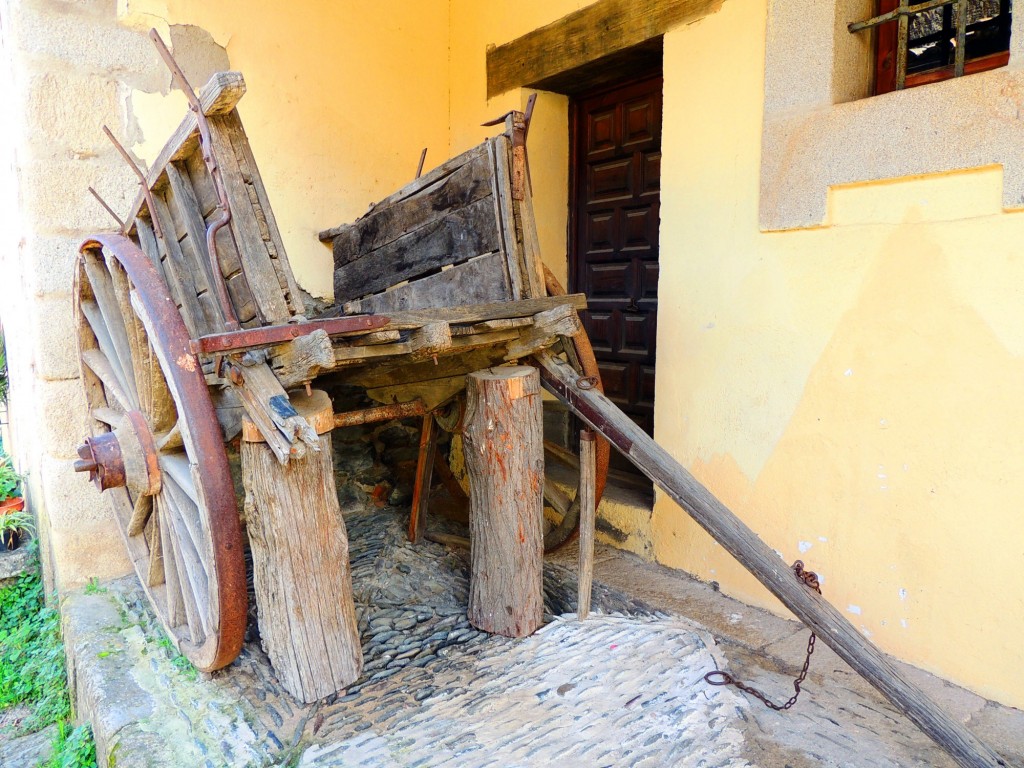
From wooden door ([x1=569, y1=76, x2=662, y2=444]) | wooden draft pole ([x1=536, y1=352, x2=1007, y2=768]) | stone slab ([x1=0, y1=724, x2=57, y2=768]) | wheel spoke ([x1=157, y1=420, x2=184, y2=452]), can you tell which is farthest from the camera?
wooden door ([x1=569, y1=76, x2=662, y2=444])

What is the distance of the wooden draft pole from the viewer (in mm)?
1595

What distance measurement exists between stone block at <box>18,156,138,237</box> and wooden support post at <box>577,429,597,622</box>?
7.07 feet

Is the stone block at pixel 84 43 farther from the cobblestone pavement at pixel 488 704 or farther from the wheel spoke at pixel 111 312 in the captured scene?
the cobblestone pavement at pixel 488 704

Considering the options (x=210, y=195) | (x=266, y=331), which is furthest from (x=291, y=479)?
(x=210, y=195)

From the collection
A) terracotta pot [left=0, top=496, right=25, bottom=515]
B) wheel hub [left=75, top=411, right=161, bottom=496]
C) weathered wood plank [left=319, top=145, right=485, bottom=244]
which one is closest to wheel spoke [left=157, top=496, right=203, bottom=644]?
wheel hub [left=75, top=411, right=161, bottom=496]

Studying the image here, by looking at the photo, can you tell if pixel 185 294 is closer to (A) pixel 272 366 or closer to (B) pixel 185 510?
(A) pixel 272 366

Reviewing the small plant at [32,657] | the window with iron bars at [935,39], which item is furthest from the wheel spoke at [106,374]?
the window with iron bars at [935,39]

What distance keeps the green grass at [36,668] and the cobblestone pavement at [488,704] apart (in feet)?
0.49

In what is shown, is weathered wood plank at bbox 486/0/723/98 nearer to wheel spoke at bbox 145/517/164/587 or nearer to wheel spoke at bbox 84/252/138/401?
wheel spoke at bbox 84/252/138/401

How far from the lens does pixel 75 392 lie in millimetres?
A: 2883

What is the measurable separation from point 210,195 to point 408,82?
6.97ft

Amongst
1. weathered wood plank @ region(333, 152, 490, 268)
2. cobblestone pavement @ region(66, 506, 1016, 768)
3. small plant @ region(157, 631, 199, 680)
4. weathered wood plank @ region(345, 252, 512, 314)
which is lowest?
cobblestone pavement @ region(66, 506, 1016, 768)

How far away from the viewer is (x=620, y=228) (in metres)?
3.56

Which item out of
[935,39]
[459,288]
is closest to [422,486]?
[459,288]
